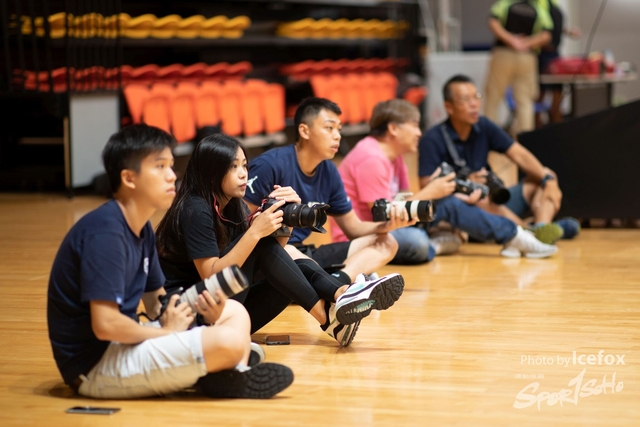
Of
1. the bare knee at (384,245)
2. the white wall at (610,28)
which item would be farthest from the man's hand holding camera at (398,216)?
the white wall at (610,28)

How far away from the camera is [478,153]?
5.46 metres

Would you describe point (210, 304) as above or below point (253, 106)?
above

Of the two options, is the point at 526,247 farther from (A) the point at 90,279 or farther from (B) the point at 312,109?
(A) the point at 90,279

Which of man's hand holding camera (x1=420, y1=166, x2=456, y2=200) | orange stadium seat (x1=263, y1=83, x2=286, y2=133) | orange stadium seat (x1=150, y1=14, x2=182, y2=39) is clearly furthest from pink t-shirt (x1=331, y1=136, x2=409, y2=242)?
orange stadium seat (x1=263, y1=83, x2=286, y2=133)

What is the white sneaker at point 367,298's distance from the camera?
3125 millimetres

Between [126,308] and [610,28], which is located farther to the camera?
[610,28]

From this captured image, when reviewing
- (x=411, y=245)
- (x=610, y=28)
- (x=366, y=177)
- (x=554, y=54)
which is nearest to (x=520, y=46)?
(x=554, y=54)

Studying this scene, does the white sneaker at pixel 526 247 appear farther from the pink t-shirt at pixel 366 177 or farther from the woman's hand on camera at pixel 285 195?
the woman's hand on camera at pixel 285 195

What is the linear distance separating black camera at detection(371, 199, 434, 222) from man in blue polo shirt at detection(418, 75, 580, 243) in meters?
1.45

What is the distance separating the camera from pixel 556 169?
6027 mm

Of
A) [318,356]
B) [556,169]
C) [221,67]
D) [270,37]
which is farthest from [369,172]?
[270,37]

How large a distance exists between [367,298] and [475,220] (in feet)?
7.06

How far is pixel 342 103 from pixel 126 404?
8017 millimetres

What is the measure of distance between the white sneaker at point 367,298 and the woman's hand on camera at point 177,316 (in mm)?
672
